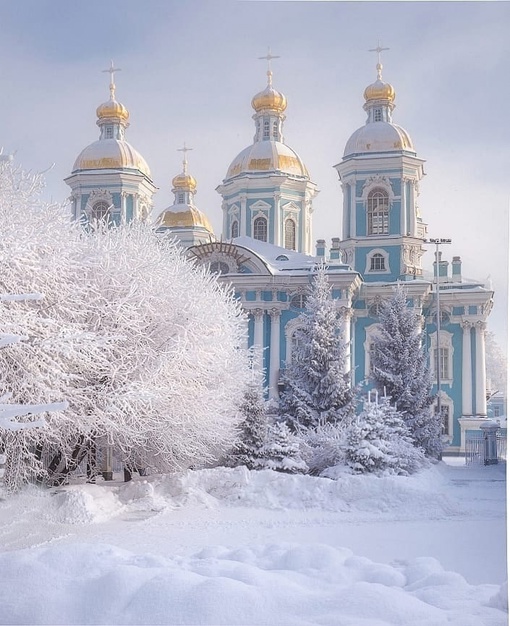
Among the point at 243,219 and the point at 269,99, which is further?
the point at 243,219

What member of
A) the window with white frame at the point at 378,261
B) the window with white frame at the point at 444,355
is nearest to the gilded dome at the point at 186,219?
the window with white frame at the point at 378,261

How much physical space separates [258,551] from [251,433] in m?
2.74

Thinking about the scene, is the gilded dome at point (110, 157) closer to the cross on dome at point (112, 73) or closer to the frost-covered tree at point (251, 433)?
the cross on dome at point (112, 73)

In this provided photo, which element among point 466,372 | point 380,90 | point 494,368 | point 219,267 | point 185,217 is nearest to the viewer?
point 380,90

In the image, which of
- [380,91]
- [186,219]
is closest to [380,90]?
[380,91]

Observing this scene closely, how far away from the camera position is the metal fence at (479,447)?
6766 millimetres

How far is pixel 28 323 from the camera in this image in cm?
494

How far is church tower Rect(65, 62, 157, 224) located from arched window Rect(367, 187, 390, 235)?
15.1 feet

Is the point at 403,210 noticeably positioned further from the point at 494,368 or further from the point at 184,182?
the point at 184,182

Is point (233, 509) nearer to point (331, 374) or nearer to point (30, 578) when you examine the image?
point (30, 578)

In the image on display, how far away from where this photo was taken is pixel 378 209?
1144 centimetres

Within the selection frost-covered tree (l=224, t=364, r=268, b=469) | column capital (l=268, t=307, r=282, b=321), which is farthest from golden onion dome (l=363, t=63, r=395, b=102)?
column capital (l=268, t=307, r=282, b=321)

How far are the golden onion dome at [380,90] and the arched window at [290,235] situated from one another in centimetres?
564

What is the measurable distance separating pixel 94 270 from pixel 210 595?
273cm
